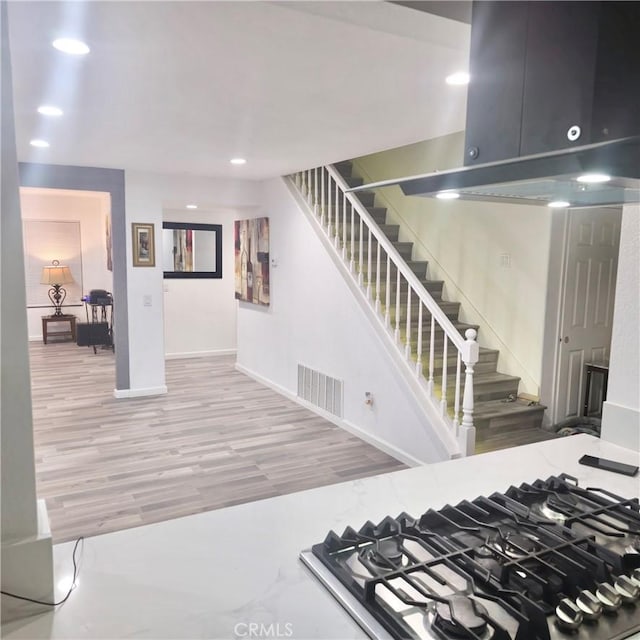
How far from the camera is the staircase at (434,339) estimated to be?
402 cm

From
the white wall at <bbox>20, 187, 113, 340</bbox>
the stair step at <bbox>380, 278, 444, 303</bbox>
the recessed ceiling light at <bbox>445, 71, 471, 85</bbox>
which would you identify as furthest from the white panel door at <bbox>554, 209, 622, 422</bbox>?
the white wall at <bbox>20, 187, 113, 340</bbox>

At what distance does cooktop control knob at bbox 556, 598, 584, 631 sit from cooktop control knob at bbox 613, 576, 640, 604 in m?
0.12

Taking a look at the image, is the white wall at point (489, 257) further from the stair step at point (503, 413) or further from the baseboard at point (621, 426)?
the baseboard at point (621, 426)

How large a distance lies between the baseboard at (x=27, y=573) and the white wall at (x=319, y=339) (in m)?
3.28

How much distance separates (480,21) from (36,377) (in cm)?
706

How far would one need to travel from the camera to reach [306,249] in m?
5.70

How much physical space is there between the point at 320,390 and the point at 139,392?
213cm

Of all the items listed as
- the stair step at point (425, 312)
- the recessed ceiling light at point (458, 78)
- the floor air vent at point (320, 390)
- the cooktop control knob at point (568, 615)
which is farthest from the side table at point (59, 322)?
the cooktop control knob at point (568, 615)

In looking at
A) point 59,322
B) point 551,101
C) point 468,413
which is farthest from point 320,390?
point 59,322

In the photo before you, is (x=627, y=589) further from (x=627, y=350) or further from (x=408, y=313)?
(x=408, y=313)

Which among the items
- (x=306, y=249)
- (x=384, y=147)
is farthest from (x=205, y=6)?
(x=306, y=249)

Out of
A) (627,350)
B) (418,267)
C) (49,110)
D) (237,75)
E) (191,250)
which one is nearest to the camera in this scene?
(627,350)

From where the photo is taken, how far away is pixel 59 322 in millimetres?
9500

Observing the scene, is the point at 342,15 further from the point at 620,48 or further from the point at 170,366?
the point at 170,366
